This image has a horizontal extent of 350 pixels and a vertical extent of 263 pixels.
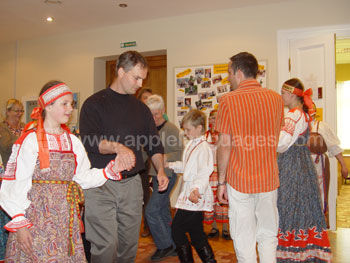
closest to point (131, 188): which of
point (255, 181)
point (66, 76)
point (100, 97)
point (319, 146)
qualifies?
point (100, 97)

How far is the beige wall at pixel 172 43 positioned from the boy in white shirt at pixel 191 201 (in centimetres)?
239

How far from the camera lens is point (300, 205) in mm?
2699

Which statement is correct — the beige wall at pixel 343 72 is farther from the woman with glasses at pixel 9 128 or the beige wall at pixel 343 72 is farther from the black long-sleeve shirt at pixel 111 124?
the black long-sleeve shirt at pixel 111 124

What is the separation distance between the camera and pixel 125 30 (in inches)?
227

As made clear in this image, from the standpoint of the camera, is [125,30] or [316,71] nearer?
[316,71]

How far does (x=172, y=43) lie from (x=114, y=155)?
3.75 m

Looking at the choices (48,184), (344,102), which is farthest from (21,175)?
(344,102)

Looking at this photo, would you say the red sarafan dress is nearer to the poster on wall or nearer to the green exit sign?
the poster on wall

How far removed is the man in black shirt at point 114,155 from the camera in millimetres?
1918

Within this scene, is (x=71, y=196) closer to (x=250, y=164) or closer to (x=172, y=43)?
(x=250, y=164)

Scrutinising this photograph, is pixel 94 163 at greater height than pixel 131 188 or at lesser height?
greater

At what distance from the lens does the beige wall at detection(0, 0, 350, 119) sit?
4590 millimetres

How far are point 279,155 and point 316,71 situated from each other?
6.89 ft

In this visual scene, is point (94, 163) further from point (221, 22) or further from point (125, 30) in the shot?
point (125, 30)
